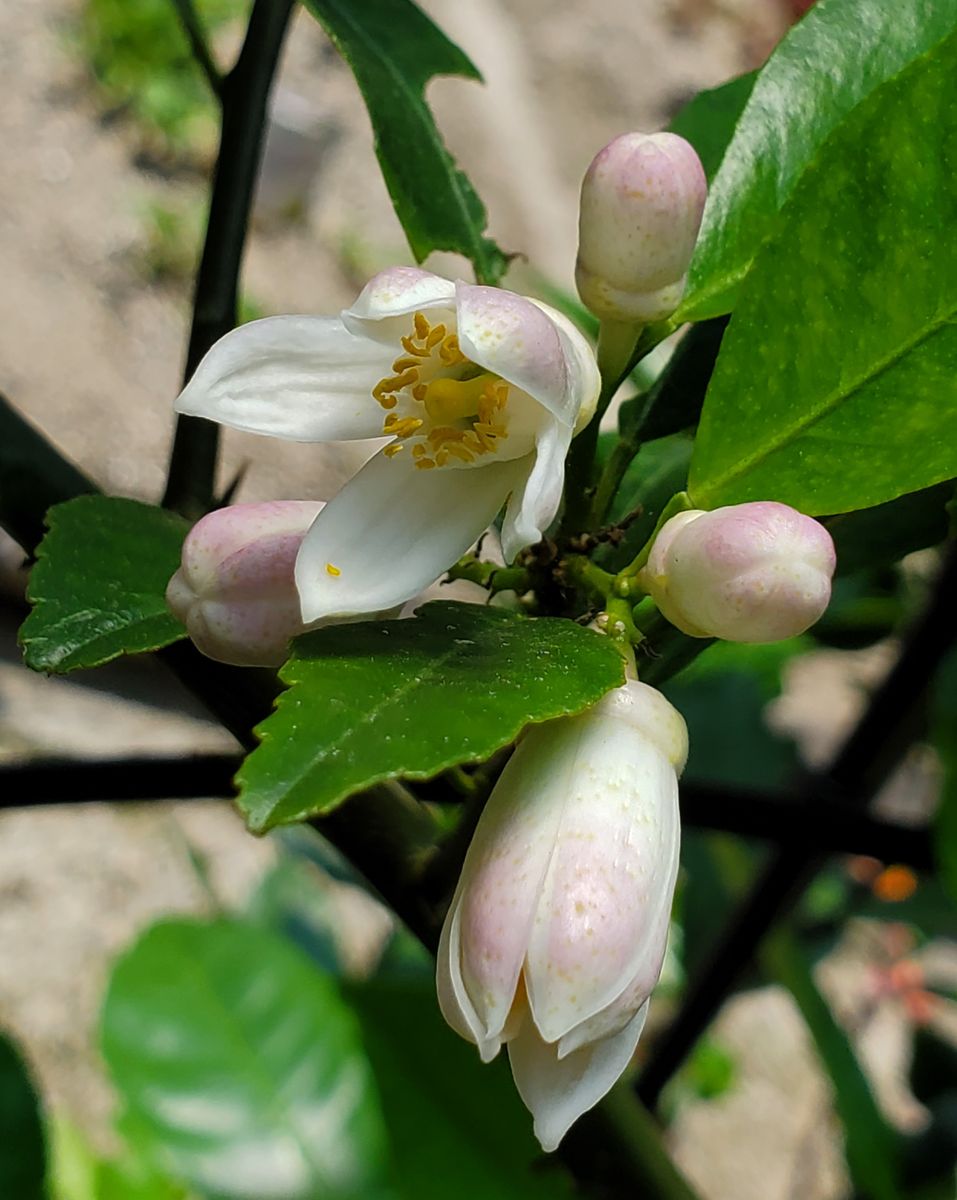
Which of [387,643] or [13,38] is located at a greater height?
[387,643]

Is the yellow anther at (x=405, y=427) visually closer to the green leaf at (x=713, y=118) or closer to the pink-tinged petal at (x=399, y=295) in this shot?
the pink-tinged petal at (x=399, y=295)

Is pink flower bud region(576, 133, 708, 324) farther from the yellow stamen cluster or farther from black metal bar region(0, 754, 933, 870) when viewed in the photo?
black metal bar region(0, 754, 933, 870)

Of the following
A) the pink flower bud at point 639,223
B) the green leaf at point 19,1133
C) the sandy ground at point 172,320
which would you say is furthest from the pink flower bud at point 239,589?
the sandy ground at point 172,320

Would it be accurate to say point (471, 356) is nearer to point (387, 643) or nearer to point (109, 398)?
point (387, 643)

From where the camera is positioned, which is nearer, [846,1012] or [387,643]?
[387,643]

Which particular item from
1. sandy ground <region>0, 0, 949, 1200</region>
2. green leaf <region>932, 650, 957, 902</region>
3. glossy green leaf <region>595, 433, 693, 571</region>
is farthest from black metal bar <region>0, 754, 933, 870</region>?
sandy ground <region>0, 0, 949, 1200</region>

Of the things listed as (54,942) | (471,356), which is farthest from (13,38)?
(471,356)
